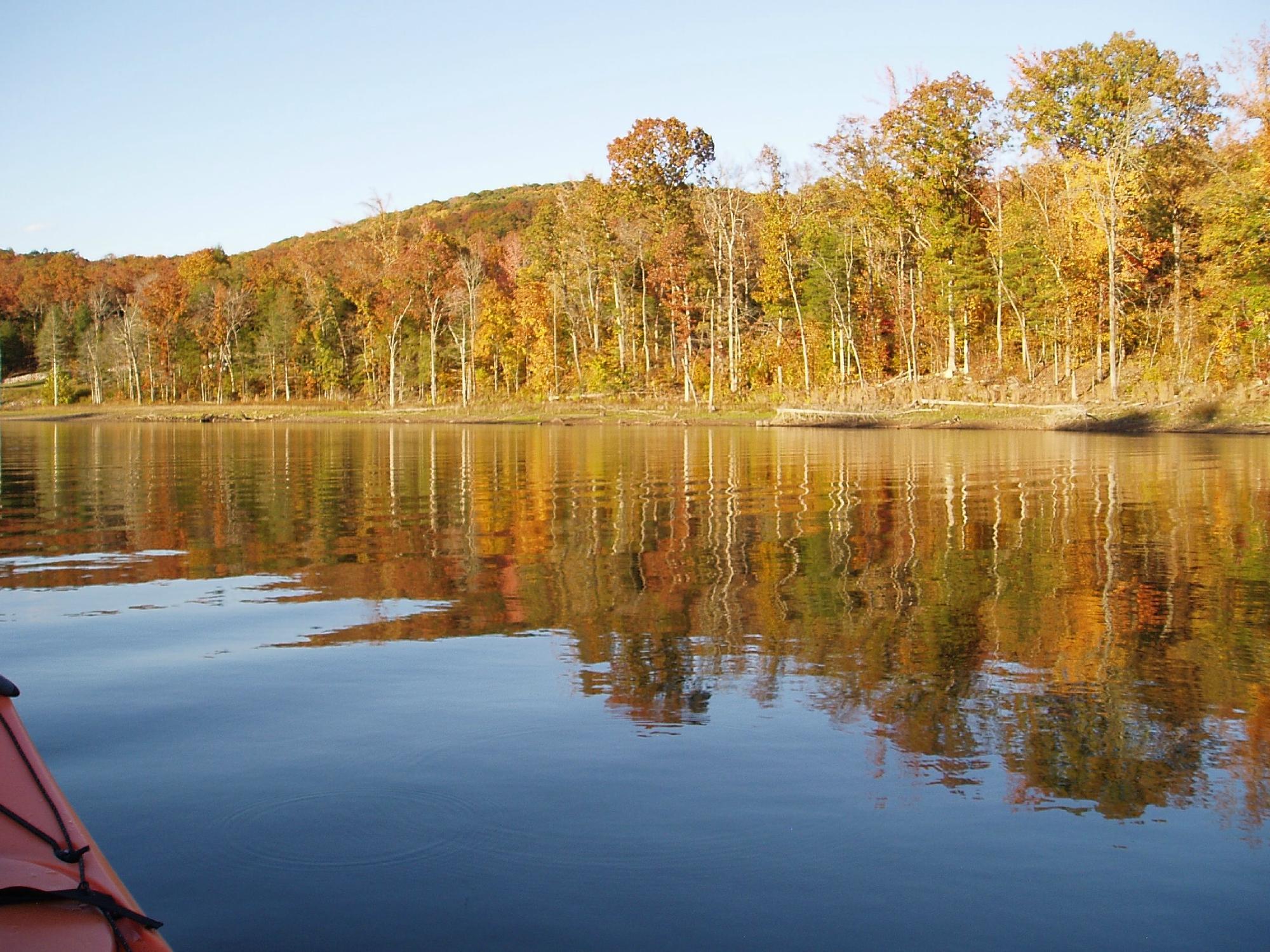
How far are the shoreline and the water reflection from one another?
54.3ft

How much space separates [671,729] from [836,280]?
60.4 metres

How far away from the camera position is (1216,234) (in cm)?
4203

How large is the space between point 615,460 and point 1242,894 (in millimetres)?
28878

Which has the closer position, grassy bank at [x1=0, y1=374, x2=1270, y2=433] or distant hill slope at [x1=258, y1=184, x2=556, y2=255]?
grassy bank at [x1=0, y1=374, x2=1270, y2=433]

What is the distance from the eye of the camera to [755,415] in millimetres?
61531

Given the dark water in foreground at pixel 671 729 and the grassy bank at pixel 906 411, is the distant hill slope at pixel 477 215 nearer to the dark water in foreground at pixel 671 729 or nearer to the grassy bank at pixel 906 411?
the grassy bank at pixel 906 411

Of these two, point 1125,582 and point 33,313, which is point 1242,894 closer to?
point 1125,582

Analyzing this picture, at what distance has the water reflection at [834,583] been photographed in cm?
679

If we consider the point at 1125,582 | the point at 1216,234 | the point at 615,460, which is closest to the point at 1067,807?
the point at 1125,582

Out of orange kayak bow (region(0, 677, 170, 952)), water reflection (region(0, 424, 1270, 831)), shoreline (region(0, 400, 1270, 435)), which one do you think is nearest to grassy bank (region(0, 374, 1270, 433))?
shoreline (region(0, 400, 1270, 435))

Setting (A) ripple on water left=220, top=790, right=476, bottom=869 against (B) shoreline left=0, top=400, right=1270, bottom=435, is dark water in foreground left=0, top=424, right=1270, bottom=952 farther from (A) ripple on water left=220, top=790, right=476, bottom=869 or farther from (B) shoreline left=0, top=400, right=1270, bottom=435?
(B) shoreline left=0, top=400, right=1270, bottom=435

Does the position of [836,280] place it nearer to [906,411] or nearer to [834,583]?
[906,411]

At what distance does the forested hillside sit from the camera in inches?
2004

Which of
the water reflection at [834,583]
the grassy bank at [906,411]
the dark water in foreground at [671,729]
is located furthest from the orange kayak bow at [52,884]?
the grassy bank at [906,411]
